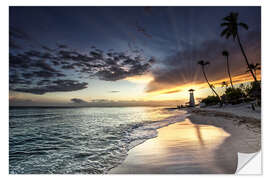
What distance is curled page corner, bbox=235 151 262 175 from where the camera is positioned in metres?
2.39

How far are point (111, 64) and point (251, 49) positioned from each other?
4938mm

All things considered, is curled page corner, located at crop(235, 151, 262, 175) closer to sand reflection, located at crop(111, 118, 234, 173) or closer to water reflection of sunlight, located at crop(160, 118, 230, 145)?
sand reflection, located at crop(111, 118, 234, 173)

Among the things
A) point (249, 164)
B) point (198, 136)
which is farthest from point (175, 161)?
point (198, 136)

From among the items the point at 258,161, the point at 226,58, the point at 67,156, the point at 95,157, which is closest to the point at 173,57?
the point at 226,58

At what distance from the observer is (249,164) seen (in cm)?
252

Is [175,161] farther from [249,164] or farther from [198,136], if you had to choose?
[198,136]

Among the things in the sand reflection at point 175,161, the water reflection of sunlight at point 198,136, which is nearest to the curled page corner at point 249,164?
the sand reflection at point 175,161

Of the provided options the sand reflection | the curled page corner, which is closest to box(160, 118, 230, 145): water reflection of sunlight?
the sand reflection

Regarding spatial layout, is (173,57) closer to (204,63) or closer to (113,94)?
(204,63)

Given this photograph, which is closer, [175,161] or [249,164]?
[175,161]

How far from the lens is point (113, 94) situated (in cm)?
638

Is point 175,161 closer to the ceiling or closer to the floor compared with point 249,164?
closer to the ceiling

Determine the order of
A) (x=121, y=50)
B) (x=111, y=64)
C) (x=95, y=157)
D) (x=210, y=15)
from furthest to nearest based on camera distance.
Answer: (x=111, y=64), (x=121, y=50), (x=210, y=15), (x=95, y=157)

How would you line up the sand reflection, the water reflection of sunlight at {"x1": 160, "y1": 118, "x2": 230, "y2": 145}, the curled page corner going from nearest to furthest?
the sand reflection → the curled page corner → the water reflection of sunlight at {"x1": 160, "y1": 118, "x2": 230, "y2": 145}
